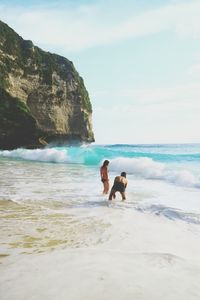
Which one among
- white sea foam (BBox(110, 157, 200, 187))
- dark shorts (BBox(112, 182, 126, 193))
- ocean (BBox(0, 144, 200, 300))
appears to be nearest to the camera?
ocean (BBox(0, 144, 200, 300))

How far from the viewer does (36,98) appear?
4084 centimetres

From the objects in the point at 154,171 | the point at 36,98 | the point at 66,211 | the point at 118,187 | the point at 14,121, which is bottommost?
the point at 66,211

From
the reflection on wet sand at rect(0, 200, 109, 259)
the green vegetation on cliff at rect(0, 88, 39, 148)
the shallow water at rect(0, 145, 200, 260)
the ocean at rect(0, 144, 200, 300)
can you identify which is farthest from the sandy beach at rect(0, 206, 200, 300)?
the green vegetation on cliff at rect(0, 88, 39, 148)

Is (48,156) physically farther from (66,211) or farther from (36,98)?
(66,211)

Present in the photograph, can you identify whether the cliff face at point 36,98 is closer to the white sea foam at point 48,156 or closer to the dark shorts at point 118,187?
the white sea foam at point 48,156

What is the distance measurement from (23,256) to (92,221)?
2.73 metres

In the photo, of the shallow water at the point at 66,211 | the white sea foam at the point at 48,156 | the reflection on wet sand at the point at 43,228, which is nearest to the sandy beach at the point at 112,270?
the reflection on wet sand at the point at 43,228

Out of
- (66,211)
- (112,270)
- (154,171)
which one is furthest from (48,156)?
(112,270)

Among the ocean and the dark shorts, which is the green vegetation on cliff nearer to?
the ocean

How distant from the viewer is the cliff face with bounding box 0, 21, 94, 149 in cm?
3675

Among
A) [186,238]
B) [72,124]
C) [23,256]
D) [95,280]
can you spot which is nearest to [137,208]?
[186,238]

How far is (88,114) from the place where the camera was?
49594mm

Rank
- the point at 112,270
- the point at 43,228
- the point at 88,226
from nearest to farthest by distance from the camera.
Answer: the point at 112,270 → the point at 43,228 → the point at 88,226

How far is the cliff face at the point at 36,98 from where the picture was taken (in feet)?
121
